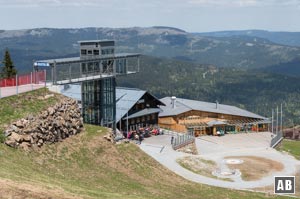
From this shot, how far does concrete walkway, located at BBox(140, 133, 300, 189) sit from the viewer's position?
48.8 meters

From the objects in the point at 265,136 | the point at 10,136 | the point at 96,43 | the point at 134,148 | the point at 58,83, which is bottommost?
the point at 265,136

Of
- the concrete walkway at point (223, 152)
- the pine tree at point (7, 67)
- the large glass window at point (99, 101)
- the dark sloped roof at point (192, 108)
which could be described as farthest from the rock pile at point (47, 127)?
the pine tree at point (7, 67)

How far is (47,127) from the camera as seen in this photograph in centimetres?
4034

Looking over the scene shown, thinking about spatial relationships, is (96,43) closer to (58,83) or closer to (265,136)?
(58,83)

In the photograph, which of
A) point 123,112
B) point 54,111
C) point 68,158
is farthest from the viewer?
point 123,112

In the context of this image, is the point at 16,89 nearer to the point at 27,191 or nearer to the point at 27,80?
the point at 27,80

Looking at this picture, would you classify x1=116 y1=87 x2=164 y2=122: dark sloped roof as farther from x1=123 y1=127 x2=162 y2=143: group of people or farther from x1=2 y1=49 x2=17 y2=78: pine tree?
x1=2 y1=49 x2=17 y2=78: pine tree

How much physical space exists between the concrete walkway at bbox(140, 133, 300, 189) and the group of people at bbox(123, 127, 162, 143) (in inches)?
45.8

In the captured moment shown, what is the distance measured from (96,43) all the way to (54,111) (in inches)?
734

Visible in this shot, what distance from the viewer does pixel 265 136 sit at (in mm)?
86000

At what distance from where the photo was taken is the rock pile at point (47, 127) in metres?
36.8

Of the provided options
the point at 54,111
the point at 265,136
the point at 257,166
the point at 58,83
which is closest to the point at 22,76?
the point at 58,83

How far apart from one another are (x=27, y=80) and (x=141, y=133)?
23.5 metres
